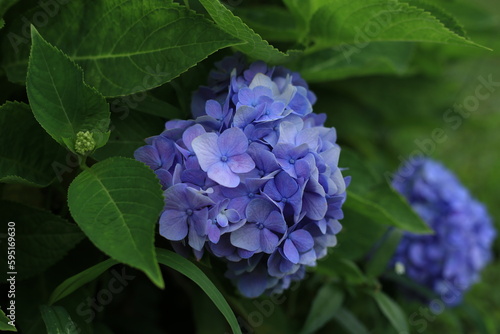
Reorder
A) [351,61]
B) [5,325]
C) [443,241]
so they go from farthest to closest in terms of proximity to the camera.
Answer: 1. [443,241]
2. [351,61]
3. [5,325]

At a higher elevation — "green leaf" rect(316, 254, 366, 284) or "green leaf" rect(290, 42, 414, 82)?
"green leaf" rect(290, 42, 414, 82)

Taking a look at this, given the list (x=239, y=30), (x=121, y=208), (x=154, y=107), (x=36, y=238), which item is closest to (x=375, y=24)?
(x=239, y=30)

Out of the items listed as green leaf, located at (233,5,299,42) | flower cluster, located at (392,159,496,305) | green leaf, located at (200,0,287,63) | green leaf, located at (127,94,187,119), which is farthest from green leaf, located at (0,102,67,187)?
flower cluster, located at (392,159,496,305)

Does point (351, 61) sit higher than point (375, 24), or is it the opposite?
point (375, 24)

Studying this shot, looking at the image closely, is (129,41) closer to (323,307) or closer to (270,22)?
(270,22)

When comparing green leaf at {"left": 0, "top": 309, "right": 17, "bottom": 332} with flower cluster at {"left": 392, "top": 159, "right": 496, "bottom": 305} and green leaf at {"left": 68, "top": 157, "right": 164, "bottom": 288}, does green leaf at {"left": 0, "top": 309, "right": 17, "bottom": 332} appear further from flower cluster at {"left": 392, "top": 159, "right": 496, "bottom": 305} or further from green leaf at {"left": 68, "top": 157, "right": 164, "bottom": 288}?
flower cluster at {"left": 392, "top": 159, "right": 496, "bottom": 305}

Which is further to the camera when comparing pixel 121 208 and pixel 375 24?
pixel 375 24

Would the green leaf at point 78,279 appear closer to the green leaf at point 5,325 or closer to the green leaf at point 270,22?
the green leaf at point 5,325
